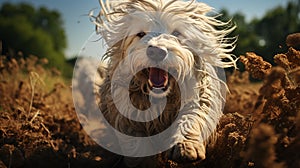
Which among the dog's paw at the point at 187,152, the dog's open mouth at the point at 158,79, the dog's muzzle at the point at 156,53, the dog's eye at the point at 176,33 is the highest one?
the dog's eye at the point at 176,33

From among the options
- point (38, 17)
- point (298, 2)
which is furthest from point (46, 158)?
point (38, 17)

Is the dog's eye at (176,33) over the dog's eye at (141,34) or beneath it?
over

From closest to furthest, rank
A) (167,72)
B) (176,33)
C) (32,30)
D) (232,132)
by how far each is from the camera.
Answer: (232,132)
(167,72)
(176,33)
(32,30)

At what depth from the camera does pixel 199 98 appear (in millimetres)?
4090

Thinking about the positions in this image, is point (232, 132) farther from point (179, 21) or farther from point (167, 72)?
point (179, 21)

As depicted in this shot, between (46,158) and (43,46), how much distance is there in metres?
48.0

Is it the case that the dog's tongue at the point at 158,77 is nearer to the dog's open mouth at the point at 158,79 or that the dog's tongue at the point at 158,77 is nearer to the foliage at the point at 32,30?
the dog's open mouth at the point at 158,79

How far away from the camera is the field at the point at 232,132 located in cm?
271

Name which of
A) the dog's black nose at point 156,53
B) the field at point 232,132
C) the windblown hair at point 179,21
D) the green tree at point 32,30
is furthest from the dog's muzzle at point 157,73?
the green tree at point 32,30

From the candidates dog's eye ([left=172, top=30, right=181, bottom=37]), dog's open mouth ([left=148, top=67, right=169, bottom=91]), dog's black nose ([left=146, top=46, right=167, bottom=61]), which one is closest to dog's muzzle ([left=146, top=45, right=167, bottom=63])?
dog's black nose ([left=146, top=46, right=167, bottom=61])

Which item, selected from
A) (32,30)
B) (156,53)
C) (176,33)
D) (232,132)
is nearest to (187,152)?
(232,132)

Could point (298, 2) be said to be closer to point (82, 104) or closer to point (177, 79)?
point (82, 104)

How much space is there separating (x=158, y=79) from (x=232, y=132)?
2.35 feet

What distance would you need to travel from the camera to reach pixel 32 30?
5353 centimetres
